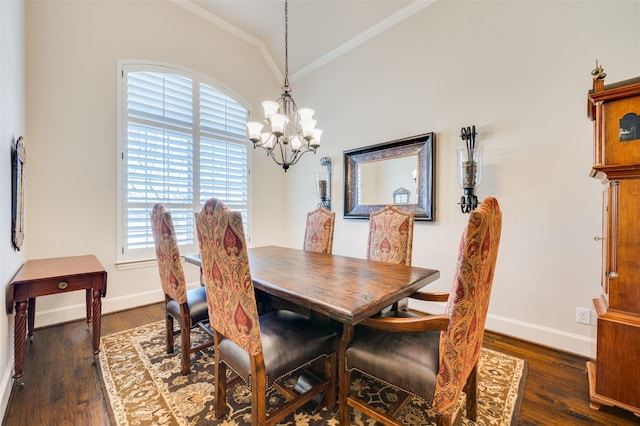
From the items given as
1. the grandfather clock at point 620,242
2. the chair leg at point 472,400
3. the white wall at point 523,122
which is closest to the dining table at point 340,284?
the chair leg at point 472,400

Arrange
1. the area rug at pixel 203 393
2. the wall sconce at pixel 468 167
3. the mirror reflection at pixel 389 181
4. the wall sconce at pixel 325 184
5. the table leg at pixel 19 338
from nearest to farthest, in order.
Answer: the area rug at pixel 203 393, the table leg at pixel 19 338, the wall sconce at pixel 468 167, the mirror reflection at pixel 389 181, the wall sconce at pixel 325 184

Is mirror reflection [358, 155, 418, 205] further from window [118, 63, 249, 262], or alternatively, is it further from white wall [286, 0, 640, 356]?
window [118, 63, 249, 262]

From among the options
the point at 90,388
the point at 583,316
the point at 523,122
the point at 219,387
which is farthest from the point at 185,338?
the point at 523,122

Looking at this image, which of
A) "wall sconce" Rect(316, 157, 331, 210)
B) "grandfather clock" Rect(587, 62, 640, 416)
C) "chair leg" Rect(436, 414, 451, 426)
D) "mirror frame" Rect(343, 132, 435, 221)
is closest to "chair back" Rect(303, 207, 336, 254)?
"mirror frame" Rect(343, 132, 435, 221)

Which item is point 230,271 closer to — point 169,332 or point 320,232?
point 169,332

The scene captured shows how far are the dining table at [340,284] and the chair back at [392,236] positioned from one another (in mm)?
359

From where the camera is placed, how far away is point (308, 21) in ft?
11.9

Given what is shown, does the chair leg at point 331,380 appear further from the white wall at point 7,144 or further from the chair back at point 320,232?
the white wall at point 7,144

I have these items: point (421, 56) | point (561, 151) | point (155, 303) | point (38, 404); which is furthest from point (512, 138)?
point (155, 303)

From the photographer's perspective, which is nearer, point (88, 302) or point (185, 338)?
point (185, 338)

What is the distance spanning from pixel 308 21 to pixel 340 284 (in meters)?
3.67

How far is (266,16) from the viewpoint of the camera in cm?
372

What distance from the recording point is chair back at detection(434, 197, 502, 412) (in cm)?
102

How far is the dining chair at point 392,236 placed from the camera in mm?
2363
